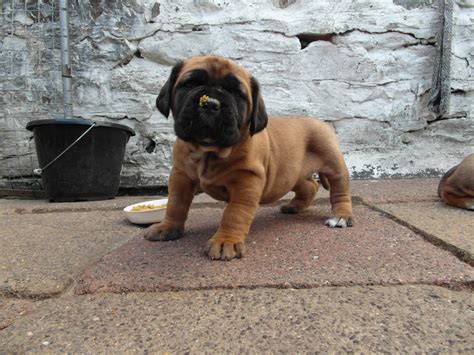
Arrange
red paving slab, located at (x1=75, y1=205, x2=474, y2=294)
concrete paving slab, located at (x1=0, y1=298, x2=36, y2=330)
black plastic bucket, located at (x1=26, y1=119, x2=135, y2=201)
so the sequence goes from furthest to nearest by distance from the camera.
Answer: black plastic bucket, located at (x1=26, y1=119, x2=135, y2=201), red paving slab, located at (x1=75, y1=205, x2=474, y2=294), concrete paving slab, located at (x1=0, y1=298, x2=36, y2=330)

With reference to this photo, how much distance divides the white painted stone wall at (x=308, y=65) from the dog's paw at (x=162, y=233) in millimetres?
2468

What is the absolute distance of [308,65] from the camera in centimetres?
455

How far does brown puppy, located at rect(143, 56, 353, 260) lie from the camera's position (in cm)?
184

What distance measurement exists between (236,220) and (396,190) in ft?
7.43

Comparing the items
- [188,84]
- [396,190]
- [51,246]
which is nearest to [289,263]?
[188,84]

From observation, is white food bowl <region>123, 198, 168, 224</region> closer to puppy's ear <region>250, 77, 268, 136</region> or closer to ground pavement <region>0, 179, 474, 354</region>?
ground pavement <region>0, 179, 474, 354</region>

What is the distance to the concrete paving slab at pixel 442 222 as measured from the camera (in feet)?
5.91

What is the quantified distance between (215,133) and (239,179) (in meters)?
0.30

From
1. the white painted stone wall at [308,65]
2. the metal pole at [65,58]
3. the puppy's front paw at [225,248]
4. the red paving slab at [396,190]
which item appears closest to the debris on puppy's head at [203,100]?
the puppy's front paw at [225,248]

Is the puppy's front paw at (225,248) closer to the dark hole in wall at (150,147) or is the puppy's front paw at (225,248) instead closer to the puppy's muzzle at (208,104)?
the puppy's muzzle at (208,104)

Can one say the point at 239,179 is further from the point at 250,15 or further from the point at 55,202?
the point at 250,15

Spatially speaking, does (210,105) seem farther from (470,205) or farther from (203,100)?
(470,205)

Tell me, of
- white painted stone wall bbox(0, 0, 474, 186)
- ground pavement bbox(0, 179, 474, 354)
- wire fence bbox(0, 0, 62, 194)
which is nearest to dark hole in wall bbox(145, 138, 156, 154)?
white painted stone wall bbox(0, 0, 474, 186)

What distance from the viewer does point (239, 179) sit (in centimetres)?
203
